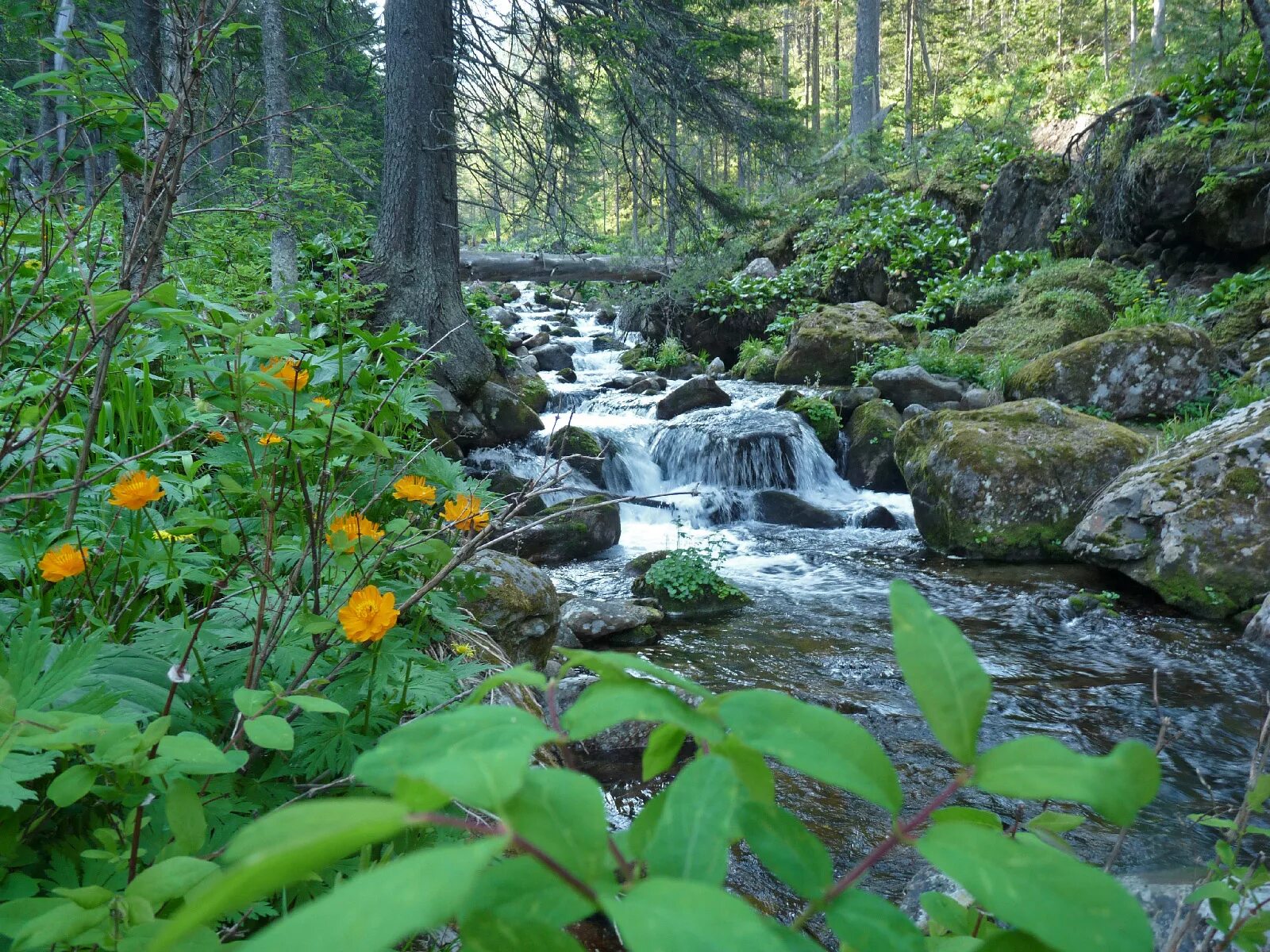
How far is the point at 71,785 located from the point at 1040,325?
11762 mm

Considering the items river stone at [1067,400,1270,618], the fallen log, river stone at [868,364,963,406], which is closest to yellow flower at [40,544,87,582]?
river stone at [1067,400,1270,618]

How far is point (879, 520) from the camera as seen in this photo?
8.52 metres

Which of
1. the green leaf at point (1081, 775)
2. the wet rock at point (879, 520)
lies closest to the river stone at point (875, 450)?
the wet rock at point (879, 520)

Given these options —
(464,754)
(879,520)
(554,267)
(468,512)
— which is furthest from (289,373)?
(554,267)

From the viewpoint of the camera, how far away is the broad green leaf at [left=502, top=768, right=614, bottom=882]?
1.13ft

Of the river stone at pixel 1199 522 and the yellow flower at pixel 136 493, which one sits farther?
the river stone at pixel 1199 522

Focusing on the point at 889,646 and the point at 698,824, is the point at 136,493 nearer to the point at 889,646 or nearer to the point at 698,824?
the point at 698,824

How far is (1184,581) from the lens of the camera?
220 inches

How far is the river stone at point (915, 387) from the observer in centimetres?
988

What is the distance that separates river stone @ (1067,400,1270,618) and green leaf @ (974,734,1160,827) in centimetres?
650

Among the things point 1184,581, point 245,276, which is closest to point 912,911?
point 1184,581

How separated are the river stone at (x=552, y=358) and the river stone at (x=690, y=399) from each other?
4.04m

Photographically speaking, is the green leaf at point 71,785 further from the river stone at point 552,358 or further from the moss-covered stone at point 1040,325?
the river stone at point 552,358

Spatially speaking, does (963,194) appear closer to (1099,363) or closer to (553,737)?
(1099,363)
